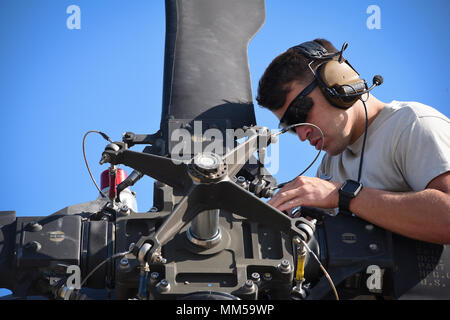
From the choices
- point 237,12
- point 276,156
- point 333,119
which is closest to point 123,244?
point 276,156

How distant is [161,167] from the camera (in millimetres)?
3059

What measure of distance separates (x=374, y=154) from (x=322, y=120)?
523 mm

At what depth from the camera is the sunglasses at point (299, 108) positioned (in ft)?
14.3

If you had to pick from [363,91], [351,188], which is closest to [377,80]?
[363,91]

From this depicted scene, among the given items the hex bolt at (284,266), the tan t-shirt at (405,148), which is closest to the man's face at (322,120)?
the tan t-shirt at (405,148)

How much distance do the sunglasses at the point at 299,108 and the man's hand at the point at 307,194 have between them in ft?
2.98

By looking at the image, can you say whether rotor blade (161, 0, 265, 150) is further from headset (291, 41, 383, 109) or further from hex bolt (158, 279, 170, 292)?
hex bolt (158, 279, 170, 292)

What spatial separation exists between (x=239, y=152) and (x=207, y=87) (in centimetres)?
138

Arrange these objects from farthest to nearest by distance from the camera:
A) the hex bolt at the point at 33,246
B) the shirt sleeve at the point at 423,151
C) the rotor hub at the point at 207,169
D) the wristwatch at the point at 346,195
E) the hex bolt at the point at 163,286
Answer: the shirt sleeve at the point at 423,151 → the wristwatch at the point at 346,195 → the hex bolt at the point at 33,246 → the hex bolt at the point at 163,286 → the rotor hub at the point at 207,169

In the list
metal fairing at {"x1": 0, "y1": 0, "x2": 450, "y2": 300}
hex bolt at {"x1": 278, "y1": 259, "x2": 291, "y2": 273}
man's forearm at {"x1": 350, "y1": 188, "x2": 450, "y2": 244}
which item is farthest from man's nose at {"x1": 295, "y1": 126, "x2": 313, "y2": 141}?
hex bolt at {"x1": 278, "y1": 259, "x2": 291, "y2": 273}

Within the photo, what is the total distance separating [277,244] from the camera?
10.6ft

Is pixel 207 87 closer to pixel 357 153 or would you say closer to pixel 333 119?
pixel 333 119

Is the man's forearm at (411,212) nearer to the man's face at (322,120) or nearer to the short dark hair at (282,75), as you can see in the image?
the man's face at (322,120)

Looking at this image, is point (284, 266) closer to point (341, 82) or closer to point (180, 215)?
point (180, 215)
